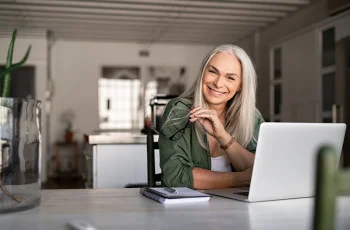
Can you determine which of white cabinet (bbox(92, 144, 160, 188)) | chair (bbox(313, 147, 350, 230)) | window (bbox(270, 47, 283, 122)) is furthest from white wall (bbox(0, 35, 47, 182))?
chair (bbox(313, 147, 350, 230))

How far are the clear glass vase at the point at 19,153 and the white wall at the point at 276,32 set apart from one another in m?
6.23

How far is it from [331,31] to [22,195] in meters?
4.87

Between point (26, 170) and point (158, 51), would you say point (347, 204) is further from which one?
point (158, 51)

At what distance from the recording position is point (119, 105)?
10422 millimetres

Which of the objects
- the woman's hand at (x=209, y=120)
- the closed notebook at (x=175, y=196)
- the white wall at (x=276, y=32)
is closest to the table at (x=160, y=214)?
the closed notebook at (x=175, y=196)

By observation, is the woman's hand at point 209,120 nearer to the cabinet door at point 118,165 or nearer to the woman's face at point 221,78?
the woman's face at point 221,78

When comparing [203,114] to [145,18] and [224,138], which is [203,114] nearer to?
[224,138]

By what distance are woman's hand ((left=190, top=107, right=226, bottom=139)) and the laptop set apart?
0.39 meters

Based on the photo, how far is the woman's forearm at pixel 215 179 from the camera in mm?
1860

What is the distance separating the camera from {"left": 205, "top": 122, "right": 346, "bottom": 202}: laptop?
1.40 m

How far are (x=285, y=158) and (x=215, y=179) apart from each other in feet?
1.58

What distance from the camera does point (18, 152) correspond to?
1265 mm

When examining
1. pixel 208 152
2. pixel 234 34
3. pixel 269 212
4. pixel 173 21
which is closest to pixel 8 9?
pixel 173 21

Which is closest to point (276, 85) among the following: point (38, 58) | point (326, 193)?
point (38, 58)
